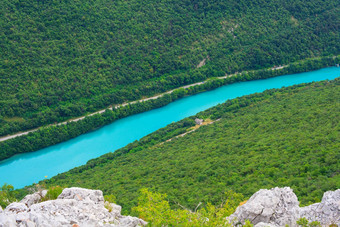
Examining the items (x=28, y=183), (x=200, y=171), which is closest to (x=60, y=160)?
(x=28, y=183)

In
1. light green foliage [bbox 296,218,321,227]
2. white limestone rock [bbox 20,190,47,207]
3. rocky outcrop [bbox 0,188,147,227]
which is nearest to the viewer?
light green foliage [bbox 296,218,321,227]

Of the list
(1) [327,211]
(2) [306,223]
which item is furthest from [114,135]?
(2) [306,223]

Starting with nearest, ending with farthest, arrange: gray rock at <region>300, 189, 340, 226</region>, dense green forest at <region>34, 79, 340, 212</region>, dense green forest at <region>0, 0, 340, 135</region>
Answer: gray rock at <region>300, 189, 340, 226</region>, dense green forest at <region>34, 79, 340, 212</region>, dense green forest at <region>0, 0, 340, 135</region>

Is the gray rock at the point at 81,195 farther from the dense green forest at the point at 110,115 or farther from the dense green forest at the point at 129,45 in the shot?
the dense green forest at the point at 129,45

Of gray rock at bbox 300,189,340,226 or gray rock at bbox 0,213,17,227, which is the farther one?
gray rock at bbox 300,189,340,226

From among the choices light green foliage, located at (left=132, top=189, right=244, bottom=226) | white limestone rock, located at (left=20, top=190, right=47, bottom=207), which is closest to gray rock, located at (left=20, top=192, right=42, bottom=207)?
white limestone rock, located at (left=20, top=190, right=47, bottom=207)

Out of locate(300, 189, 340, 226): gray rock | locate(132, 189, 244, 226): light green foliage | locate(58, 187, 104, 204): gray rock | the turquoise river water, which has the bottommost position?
the turquoise river water

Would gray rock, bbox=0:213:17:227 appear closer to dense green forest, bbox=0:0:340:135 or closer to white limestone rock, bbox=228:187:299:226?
white limestone rock, bbox=228:187:299:226

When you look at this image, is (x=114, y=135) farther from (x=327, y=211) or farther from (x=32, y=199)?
(x=327, y=211)
